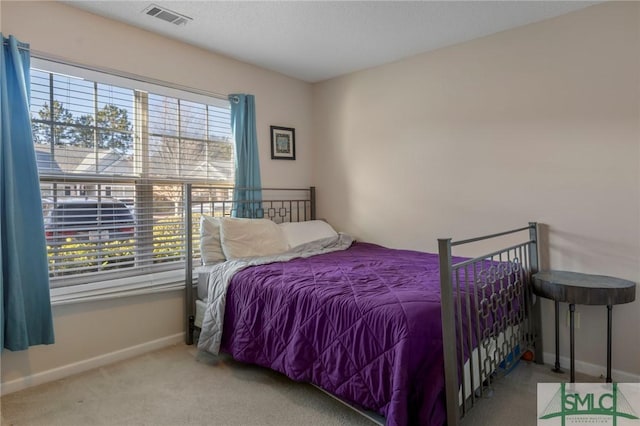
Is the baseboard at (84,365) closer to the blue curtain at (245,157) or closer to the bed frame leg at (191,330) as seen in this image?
the bed frame leg at (191,330)

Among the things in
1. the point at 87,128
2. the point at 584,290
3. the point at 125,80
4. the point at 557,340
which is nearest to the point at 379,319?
the point at 584,290

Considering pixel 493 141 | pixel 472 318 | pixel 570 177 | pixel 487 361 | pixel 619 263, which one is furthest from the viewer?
pixel 493 141

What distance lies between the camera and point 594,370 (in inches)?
Result: 92.3

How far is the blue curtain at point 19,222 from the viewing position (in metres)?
2.00

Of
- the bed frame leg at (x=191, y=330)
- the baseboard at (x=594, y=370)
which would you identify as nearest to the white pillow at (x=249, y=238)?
the bed frame leg at (x=191, y=330)

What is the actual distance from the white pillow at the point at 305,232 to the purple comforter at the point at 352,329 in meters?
0.60

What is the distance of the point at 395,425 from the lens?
145 centimetres

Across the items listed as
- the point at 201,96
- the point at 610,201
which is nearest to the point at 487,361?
the point at 610,201

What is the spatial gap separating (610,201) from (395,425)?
189cm

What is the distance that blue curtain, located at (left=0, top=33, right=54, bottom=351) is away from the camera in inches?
78.6

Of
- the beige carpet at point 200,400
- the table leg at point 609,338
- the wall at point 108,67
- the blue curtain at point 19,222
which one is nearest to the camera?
the beige carpet at point 200,400

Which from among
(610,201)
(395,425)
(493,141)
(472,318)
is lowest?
(395,425)

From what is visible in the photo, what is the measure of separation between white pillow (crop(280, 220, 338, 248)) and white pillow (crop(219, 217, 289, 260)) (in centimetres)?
13

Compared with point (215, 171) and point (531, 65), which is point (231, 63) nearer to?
point (215, 171)
